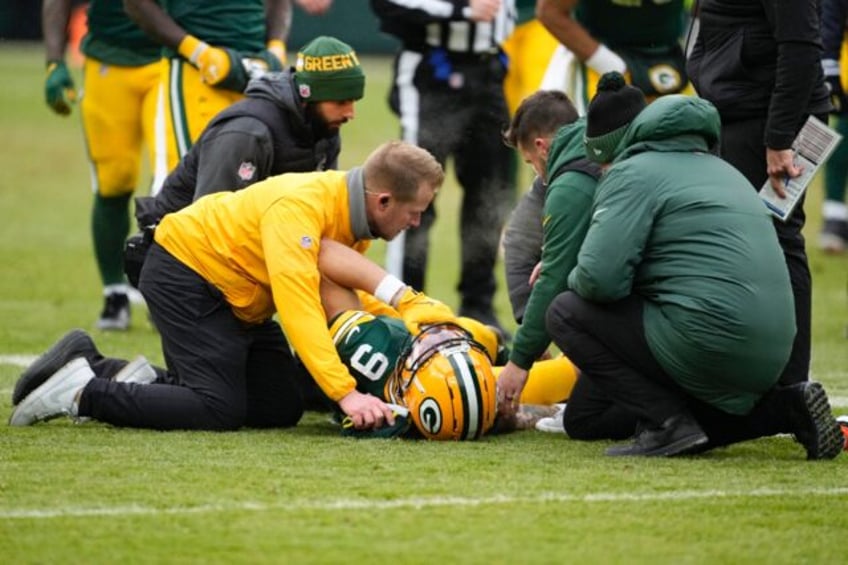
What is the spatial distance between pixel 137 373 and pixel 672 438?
2.10 m

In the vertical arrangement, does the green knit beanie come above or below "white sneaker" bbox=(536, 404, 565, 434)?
above

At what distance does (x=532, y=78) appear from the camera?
11.0 metres

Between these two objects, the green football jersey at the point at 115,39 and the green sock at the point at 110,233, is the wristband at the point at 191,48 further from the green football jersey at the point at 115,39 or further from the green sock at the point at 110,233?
the green sock at the point at 110,233

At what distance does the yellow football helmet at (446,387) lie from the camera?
648 centimetres

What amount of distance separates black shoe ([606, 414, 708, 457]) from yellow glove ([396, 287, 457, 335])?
91 cm

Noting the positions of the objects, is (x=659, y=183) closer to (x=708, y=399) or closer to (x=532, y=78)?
(x=708, y=399)

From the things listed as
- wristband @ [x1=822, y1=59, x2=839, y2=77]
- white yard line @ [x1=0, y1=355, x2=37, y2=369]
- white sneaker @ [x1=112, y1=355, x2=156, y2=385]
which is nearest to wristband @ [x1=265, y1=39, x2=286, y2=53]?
white yard line @ [x1=0, y1=355, x2=37, y2=369]

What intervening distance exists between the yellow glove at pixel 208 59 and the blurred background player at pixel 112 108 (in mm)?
832

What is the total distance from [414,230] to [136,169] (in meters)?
1.62

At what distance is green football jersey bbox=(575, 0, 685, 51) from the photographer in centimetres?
959

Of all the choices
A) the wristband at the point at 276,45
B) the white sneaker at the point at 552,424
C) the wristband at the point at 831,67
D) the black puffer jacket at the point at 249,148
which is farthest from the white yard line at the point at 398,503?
the wristband at the point at 276,45

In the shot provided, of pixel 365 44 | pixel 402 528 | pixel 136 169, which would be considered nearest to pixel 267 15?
pixel 136 169

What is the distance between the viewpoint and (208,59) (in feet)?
30.0

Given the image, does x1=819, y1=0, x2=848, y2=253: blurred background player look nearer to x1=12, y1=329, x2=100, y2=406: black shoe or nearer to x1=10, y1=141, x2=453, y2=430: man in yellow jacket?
x1=10, y1=141, x2=453, y2=430: man in yellow jacket
